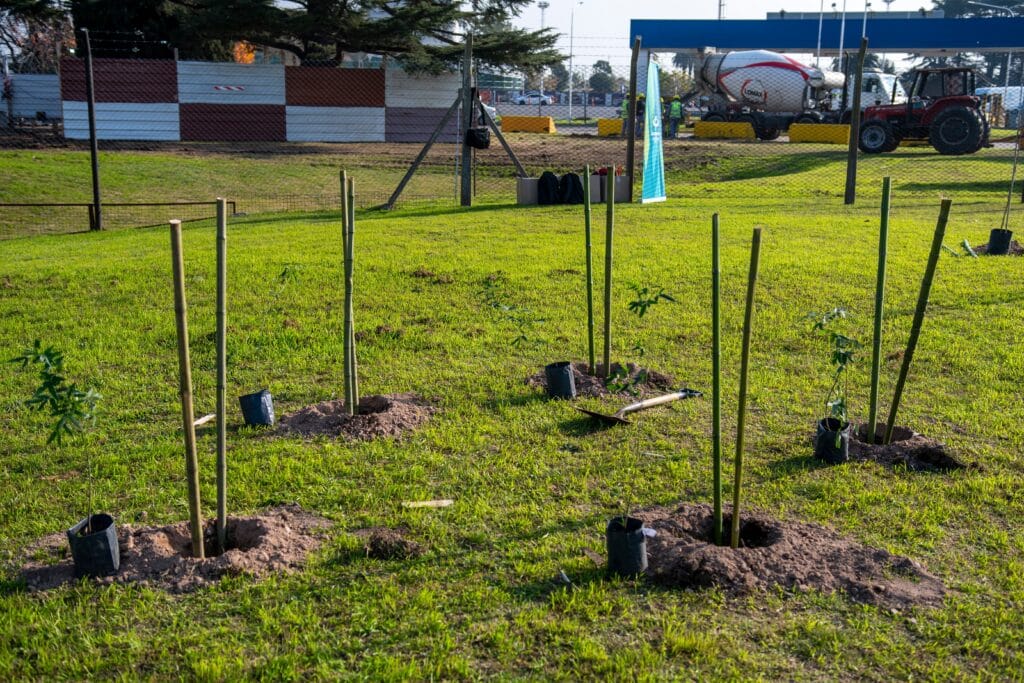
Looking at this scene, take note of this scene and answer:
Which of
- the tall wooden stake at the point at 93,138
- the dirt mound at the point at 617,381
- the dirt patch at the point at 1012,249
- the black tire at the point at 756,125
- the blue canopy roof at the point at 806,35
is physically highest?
the blue canopy roof at the point at 806,35

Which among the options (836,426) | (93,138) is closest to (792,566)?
(836,426)

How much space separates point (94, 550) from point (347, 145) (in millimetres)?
25488

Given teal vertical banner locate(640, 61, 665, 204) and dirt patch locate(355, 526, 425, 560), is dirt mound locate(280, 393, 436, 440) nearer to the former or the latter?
dirt patch locate(355, 526, 425, 560)

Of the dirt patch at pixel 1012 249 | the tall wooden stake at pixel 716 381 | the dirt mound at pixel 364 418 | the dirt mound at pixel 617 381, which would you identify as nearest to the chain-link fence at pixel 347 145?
the dirt patch at pixel 1012 249

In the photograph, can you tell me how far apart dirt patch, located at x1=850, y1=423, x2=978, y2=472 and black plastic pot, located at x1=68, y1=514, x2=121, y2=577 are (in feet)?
11.6

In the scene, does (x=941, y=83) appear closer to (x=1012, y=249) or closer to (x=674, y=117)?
(x=674, y=117)

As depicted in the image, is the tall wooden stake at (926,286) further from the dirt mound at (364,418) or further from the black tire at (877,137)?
the black tire at (877,137)

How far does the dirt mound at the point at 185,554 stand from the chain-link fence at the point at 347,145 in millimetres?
11895

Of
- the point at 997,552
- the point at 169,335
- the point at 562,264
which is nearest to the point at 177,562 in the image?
the point at 997,552

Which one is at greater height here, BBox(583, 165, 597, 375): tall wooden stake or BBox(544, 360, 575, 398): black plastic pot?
BBox(583, 165, 597, 375): tall wooden stake

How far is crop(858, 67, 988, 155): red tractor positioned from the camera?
1002 inches

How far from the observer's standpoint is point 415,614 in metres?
3.53

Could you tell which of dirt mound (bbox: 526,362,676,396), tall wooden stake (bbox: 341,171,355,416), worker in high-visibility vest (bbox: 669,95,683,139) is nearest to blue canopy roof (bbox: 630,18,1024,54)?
worker in high-visibility vest (bbox: 669,95,683,139)

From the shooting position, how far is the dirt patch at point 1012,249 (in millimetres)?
10323
